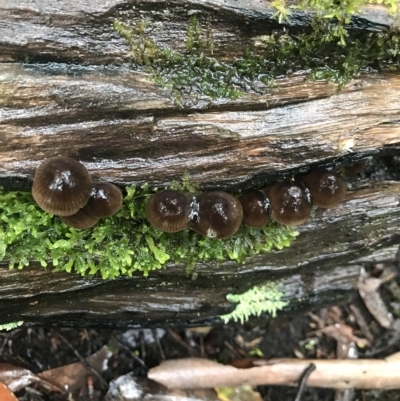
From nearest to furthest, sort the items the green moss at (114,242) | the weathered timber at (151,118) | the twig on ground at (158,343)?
1. the weathered timber at (151,118)
2. the green moss at (114,242)
3. the twig on ground at (158,343)

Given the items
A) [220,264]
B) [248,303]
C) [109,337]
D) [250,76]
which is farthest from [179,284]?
[250,76]

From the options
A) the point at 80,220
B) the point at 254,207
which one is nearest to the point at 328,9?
the point at 254,207

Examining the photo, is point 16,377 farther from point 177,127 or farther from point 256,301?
point 177,127

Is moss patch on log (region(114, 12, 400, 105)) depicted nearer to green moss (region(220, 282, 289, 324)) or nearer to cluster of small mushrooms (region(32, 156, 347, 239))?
cluster of small mushrooms (region(32, 156, 347, 239))

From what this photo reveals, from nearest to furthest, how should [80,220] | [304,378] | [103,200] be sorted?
[103,200]
[80,220]
[304,378]

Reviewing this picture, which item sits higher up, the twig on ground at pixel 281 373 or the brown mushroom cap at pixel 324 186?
the brown mushroom cap at pixel 324 186

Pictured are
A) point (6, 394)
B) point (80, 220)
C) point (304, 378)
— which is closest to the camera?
point (80, 220)

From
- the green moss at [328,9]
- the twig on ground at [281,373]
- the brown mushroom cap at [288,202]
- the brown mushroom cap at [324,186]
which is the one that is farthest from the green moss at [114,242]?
the green moss at [328,9]

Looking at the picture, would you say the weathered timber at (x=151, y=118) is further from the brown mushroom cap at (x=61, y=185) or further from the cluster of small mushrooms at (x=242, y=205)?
the brown mushroom cap at (x=61, y=185)
